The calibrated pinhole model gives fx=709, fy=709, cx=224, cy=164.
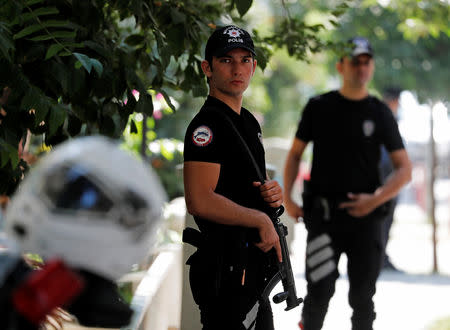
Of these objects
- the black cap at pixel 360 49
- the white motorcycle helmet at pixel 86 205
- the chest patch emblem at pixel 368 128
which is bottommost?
the white motorcycle helmet at pixel 86 205

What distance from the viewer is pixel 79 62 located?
2711mm

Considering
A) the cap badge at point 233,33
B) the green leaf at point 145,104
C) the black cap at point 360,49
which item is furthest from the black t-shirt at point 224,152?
the black cap at point 360,49

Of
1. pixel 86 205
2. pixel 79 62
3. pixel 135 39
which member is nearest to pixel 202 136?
pixel 79 62

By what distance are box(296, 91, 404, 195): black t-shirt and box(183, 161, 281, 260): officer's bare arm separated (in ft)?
6.21

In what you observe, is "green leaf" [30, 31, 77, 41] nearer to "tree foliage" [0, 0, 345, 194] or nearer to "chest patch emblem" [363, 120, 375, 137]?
"tree foliage" [0, 0, 345, 194]

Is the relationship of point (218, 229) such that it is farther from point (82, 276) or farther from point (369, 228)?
point (369, 228)

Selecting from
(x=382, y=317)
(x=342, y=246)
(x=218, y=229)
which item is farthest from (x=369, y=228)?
(x=382, y=317)

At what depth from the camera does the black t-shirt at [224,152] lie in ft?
9.14

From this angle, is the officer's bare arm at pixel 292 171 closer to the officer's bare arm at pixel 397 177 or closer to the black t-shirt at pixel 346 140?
the black t-shirt at pixel 346 140

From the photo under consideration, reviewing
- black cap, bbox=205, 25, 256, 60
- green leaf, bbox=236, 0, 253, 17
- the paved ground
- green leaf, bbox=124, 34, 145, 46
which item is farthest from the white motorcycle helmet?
the paved ground

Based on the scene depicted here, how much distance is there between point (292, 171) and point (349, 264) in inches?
29.2

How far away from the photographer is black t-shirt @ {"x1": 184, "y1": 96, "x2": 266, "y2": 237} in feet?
9.14

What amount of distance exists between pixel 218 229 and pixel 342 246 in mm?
1901

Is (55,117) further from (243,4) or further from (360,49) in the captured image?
(360,49)
